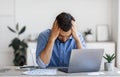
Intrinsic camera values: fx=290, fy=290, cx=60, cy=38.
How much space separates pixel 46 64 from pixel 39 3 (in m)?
3.72

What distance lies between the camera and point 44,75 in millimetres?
2344

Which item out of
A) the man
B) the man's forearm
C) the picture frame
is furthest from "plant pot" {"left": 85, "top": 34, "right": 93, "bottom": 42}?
the man's forearm

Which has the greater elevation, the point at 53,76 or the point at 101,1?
the point at 101,1

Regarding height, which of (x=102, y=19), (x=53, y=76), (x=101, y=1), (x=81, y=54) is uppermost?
(x=101, y=1)

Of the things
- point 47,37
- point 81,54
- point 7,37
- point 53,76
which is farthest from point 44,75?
point 7,37

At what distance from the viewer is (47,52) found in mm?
2762

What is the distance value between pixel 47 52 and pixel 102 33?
3881 millimetres

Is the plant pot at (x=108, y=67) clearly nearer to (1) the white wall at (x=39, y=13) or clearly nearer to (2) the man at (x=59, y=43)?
(2) the man at (x=59, y=43)

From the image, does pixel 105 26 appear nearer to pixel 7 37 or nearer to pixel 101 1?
pixel 101 1

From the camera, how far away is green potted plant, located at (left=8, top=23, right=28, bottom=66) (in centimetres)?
611

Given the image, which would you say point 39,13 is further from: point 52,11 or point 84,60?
point 84,60

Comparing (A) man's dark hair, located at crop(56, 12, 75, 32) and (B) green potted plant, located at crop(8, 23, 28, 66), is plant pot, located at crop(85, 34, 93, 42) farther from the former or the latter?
(A) man's dark hair, located at crop(56, 12, 75, 32)

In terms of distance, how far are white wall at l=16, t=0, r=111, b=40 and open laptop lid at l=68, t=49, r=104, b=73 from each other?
3902 millimetres

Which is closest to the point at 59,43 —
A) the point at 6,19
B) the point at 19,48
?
the point at 19,48
